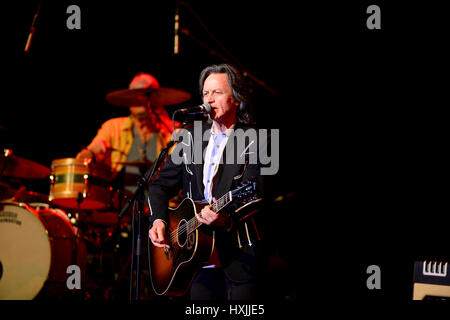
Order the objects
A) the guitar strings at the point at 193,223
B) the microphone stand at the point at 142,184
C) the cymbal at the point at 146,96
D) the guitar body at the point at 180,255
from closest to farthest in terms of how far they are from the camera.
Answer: the guitar strings at the point at 193,223
the guitar body at the point at 180,255
the microphone stand at the point at 142,184
the cymbal at the point at 146,96

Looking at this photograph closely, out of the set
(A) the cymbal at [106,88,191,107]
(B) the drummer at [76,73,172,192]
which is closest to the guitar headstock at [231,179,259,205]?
(A) the cymbal at [106,88,191,107]

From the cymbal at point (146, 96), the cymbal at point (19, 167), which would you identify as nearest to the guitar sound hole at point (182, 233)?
the cymbal at point (19, 167)

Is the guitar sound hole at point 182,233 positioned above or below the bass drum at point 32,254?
above

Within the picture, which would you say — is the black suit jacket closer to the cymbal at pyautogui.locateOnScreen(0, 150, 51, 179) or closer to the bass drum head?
the cymbal at pyautogui.locateOnScreen(0, 150, 51, 179)

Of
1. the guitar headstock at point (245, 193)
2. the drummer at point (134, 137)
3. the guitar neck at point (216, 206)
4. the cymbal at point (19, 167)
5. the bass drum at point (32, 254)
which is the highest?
the drummer at point (134, 137)

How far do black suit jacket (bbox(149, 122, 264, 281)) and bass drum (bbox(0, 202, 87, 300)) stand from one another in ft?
8.24

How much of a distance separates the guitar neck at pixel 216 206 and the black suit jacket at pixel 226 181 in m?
0.06

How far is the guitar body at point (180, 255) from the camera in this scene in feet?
9.09

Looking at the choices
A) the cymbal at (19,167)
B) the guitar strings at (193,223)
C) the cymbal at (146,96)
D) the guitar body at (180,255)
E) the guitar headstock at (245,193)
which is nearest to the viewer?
the guitar headstock at (245,193)

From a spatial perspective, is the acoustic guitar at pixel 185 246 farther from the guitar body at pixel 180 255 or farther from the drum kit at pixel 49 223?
the drum kit at pixel 49 223

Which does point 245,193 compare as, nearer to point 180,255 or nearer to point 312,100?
point 180,255

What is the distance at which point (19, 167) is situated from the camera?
5.00 m

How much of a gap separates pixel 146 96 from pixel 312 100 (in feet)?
6.87
